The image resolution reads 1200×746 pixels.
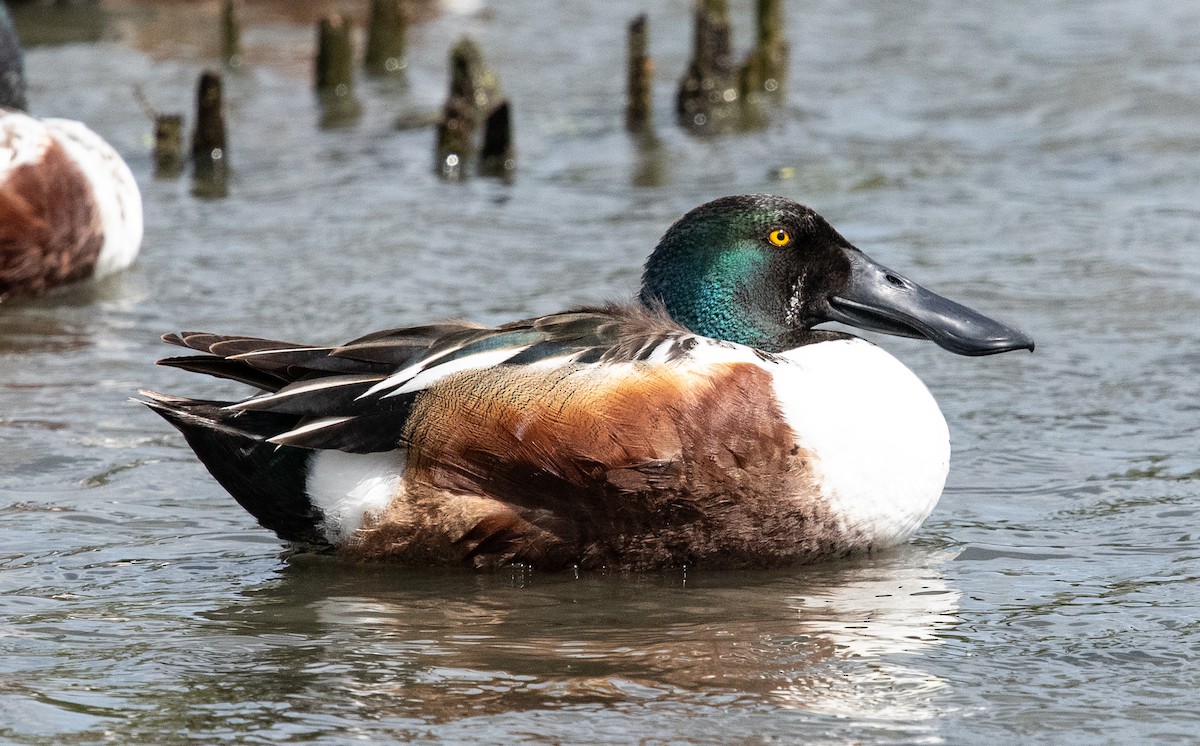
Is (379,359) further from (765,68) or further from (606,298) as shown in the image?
(765,68)

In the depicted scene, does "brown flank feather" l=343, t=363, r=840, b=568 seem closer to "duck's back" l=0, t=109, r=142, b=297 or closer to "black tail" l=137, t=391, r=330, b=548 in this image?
"black tail" l=137, t=391, r=330, b=548

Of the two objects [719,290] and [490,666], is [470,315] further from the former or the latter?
[490,666]

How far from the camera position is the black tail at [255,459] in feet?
15.0

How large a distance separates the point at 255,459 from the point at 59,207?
3426mm

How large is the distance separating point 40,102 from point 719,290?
814 cm

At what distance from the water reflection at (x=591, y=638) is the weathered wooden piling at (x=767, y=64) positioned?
697 cm

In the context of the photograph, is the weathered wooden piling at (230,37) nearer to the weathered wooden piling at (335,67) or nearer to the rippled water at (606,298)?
the rippled water at (606,298)

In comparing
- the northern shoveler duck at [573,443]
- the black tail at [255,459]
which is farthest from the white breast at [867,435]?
the black tail at [255,459]

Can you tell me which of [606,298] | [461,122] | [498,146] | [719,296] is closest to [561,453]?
[719,296]

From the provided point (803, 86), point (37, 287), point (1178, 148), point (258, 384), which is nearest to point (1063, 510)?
point (258, 384)

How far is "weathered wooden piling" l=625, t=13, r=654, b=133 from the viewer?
1041 cm

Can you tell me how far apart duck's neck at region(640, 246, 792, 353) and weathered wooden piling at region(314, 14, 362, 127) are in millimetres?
7253

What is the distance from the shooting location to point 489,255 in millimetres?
8312

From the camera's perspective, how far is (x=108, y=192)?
792 cm
